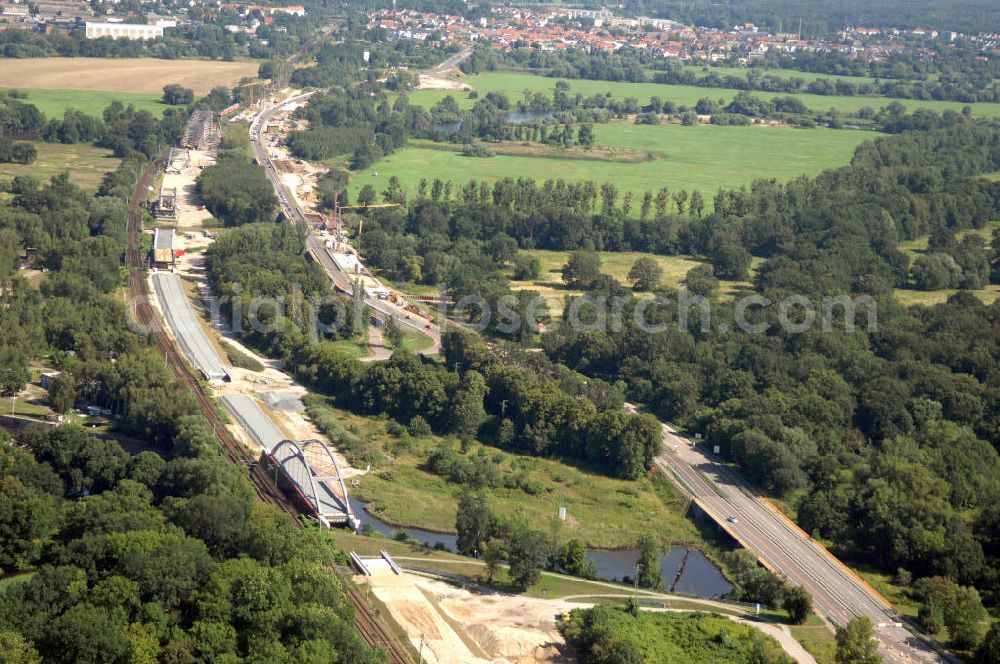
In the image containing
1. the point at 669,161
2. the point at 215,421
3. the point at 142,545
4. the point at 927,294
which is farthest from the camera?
the point at 669,161

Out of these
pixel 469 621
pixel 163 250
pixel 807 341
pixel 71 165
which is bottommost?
pixel 469 621

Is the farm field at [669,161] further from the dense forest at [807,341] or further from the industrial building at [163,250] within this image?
the industrial building at [163,250]

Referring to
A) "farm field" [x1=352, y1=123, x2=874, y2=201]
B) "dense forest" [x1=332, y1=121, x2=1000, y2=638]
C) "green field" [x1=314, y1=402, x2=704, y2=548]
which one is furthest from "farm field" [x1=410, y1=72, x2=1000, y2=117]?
"green field" [x1=314, y1=402, x2=704, y2=548]

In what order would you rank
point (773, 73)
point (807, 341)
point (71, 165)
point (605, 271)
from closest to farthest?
point (807, 341) → point (605, 271) → point (71, 165) → point (773, 73)

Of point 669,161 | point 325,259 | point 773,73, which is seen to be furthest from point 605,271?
point 773,73

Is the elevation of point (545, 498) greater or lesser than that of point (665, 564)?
greater

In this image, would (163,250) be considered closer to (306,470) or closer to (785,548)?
(306,470)
